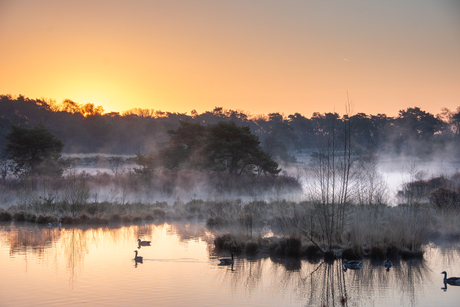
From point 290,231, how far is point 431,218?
19.1 feet

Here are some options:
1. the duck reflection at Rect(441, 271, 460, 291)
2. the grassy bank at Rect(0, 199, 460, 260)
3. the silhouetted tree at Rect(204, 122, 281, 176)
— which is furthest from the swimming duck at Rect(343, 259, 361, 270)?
the silhouetted tree at Rect(204, 122, 281, 176)

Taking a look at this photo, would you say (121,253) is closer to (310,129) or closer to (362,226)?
(362,226)

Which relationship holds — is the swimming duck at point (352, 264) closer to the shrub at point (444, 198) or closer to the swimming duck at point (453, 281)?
the swimming duck at point (453, 281)

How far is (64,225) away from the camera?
1872 cm

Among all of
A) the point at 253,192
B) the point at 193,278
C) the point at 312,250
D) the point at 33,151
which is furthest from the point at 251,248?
the point at 33,151

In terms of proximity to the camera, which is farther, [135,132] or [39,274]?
[135,132]

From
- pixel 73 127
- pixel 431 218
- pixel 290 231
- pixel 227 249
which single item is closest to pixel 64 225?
pixel 227 249

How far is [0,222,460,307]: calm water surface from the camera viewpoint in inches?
334

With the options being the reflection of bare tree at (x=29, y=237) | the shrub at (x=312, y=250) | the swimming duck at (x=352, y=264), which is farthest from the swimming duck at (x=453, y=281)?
the reflection of bare tree at (x=29, y=237)

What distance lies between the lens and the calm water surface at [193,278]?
8484mm

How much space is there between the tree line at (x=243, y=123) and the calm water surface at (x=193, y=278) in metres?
37.6

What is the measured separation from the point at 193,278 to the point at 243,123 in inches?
2568

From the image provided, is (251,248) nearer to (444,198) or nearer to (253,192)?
(444,198)

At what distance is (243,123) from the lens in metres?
74.6
